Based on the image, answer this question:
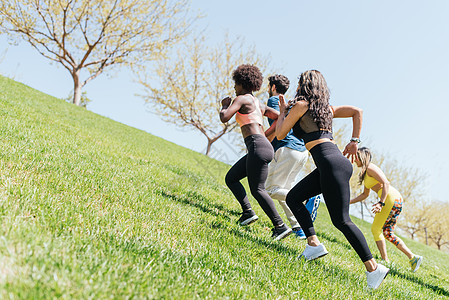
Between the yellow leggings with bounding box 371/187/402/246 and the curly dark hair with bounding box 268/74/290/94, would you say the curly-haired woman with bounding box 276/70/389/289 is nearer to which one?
the curly dark hair with bounding box 268/74/290/94

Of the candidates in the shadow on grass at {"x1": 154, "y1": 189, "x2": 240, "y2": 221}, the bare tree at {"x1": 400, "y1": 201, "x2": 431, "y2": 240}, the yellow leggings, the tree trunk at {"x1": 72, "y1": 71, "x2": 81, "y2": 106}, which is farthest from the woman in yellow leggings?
the bare tree at {"x1": 400, "y1": 201, "x2": 431, "y2": 240}

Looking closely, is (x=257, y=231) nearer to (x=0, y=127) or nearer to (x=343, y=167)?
(x=343, y=167)

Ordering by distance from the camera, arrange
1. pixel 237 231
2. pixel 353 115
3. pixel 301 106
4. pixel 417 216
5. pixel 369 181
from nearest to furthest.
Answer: pixel 301 106 → pixel 353 115 → pixel 237 231 → pixel 369 181 → pixel 417 216

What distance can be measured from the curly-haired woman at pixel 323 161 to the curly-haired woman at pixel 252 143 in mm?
494

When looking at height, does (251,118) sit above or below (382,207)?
above

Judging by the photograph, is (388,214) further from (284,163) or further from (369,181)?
(284,163)

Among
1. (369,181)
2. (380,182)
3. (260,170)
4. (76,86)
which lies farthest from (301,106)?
(76,86)

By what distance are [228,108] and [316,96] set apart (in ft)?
3.68

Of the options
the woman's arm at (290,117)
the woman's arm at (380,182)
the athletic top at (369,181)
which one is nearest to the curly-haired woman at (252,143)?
the woman's arm at (290,117)

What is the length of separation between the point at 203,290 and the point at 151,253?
1.67 feet

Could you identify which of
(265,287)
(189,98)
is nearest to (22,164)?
(265,287)

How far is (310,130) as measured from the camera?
10.7ft

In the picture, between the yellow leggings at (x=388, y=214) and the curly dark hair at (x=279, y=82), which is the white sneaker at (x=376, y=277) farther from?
the curly dark hair at (x=279, y=82)

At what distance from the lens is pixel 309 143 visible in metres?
3.25
